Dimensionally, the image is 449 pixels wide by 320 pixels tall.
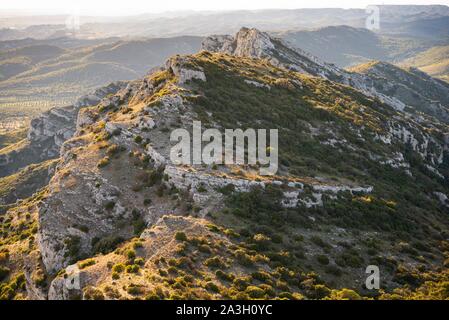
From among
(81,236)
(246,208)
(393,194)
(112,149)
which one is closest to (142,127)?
(112,149)

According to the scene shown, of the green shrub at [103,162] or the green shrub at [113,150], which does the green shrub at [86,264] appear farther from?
the green shrub at [113,150]

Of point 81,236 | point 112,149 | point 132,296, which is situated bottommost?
point 81,236

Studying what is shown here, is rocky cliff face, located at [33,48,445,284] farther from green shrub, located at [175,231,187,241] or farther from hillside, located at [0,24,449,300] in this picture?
green shrub, located at [175,231,187,241]

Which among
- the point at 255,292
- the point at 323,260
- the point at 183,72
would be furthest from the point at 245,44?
the point at 255,292

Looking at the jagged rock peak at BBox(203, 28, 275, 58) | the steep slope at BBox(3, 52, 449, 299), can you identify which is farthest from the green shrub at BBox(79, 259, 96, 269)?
the jagged rock peak at BBox(203, 28, 275, 58)

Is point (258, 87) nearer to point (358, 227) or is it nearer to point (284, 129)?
point (284, 129)

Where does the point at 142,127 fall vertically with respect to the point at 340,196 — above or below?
above

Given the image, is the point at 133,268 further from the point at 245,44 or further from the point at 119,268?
the point at 245,44

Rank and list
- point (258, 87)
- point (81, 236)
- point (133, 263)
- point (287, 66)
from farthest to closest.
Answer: point (287, 66) < point (258, 87) < point (81, 236) < point (133, 263)
